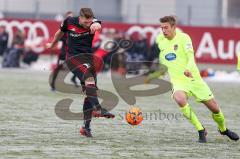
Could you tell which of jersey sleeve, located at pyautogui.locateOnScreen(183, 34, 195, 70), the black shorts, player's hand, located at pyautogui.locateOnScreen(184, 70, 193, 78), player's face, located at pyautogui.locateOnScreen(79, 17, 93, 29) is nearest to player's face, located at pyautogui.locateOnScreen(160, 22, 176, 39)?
jersey sleeve, located at pyautogui.locateOnScreen(183, 34, 195, 70)

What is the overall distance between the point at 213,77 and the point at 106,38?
436cm

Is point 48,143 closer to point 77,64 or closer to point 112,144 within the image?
point 112,144

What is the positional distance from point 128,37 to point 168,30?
61.5ft

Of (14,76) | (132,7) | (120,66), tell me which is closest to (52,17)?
(132,7)

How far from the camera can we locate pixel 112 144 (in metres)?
10.4

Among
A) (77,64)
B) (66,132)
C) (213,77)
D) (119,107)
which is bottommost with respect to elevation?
(213,77)

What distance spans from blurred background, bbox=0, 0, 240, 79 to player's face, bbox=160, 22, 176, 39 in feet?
52.6

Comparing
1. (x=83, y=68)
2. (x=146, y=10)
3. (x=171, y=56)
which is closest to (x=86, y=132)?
(x=83, y=68)

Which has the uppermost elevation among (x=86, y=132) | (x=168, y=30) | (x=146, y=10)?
(x=168, y=30)

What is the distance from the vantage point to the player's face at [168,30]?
11078 mm

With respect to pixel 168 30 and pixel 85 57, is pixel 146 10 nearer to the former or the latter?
pixel 85 57

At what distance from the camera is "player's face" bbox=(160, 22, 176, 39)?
11.1m

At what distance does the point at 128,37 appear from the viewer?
29.8 m

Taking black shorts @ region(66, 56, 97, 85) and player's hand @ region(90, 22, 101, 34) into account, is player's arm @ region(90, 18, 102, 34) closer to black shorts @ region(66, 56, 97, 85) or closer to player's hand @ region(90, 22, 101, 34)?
player's hand @ region(90, 22, 101, 34)
